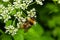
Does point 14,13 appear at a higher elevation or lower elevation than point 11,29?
higher

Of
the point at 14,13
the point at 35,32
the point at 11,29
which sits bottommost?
the point at 35,32

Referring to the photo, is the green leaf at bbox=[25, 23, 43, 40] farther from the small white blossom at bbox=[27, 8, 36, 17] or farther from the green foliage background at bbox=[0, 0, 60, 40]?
the small white blossom at bbox=[27, 8, 36, 17]

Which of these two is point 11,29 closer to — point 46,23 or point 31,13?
point 31,13

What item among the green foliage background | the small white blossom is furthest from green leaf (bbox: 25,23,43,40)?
the small white blossom

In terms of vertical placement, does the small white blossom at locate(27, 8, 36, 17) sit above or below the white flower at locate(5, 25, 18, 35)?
above

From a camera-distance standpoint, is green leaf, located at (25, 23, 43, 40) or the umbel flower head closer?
the umbel flower head

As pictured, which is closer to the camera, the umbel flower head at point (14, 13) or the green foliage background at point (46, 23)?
the umbel flower head at point (14, 13)

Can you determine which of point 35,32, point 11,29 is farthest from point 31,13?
point 35,32

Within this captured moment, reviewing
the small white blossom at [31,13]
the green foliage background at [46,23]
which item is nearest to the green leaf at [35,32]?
the green foliage background at [46,23]

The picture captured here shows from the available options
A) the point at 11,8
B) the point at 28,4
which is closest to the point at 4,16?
the point at 11,8

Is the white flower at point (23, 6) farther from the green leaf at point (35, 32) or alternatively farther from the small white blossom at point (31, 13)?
the green leaf at point (35, 32)

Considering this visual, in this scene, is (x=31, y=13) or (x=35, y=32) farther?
(x=35, y=32)
